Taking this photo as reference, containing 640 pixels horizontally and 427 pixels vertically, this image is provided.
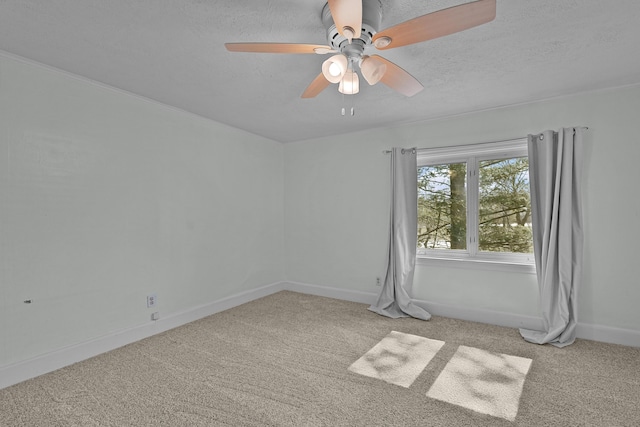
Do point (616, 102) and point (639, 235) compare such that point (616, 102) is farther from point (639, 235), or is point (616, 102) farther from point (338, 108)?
point (338, 108)

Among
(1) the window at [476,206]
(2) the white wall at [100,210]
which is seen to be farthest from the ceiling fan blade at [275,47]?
(1) the window at [476,206]

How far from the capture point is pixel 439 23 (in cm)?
130

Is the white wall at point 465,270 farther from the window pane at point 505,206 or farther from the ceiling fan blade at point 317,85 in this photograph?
the ceiling fan blade at point 317,85

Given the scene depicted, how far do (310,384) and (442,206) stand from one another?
2.44m

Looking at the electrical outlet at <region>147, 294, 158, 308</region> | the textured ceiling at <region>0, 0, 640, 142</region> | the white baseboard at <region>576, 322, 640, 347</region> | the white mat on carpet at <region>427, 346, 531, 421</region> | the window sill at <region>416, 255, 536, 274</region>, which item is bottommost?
the white mat on carpet at <region>427, 346, 531, 421</region>

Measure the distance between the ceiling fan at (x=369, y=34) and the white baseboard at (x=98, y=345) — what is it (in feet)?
8.12

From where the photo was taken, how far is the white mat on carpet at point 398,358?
2.18m

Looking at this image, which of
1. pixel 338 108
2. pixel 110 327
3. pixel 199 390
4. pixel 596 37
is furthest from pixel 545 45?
pixel 110 327

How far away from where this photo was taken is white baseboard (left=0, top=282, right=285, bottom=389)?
207 cm

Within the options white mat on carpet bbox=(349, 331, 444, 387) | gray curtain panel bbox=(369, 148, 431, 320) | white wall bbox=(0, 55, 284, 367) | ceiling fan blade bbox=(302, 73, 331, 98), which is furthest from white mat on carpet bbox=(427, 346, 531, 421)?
white wall bbox=(0, 55, 284, 367)

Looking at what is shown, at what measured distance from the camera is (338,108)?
309cm

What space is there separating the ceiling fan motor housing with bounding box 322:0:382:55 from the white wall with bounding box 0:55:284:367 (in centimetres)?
206

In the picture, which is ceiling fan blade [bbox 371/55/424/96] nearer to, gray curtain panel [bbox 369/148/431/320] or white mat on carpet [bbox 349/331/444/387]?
gray curtain panel [bbox 369/148/431/320]

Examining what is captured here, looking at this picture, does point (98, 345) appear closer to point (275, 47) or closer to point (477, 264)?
point (275, 47)
